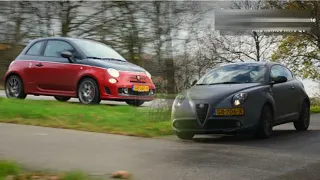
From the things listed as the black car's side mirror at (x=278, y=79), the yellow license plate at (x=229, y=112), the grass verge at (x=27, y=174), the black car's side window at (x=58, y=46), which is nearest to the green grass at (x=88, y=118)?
the yellow license plate at (x=229, y=112)

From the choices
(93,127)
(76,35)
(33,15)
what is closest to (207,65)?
(76,35)

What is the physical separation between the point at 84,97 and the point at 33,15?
6.69m

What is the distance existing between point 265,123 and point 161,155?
2436mm

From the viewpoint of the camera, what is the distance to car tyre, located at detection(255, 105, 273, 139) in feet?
21.3

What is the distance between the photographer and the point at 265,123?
21.7 feet

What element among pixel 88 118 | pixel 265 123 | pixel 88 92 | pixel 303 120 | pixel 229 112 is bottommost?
pixel 303 120

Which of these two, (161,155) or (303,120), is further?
(303,120)

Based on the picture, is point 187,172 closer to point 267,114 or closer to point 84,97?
point 267,114

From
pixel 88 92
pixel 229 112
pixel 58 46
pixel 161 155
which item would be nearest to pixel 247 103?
pixel 229 112

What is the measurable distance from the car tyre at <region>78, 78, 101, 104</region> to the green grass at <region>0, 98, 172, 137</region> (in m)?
0.40

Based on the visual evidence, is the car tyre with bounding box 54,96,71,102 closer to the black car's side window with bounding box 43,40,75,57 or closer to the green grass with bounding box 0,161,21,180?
the black car's side window with bounding box 43,40,75,57

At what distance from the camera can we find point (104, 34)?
1599mm

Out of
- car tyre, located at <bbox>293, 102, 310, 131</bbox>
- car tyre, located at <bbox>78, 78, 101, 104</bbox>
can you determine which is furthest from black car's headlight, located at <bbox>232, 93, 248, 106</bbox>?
car tyre, located at <bbox>78, 78, 101, 104</bbox>

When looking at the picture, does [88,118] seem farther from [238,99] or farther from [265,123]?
[265,123]
